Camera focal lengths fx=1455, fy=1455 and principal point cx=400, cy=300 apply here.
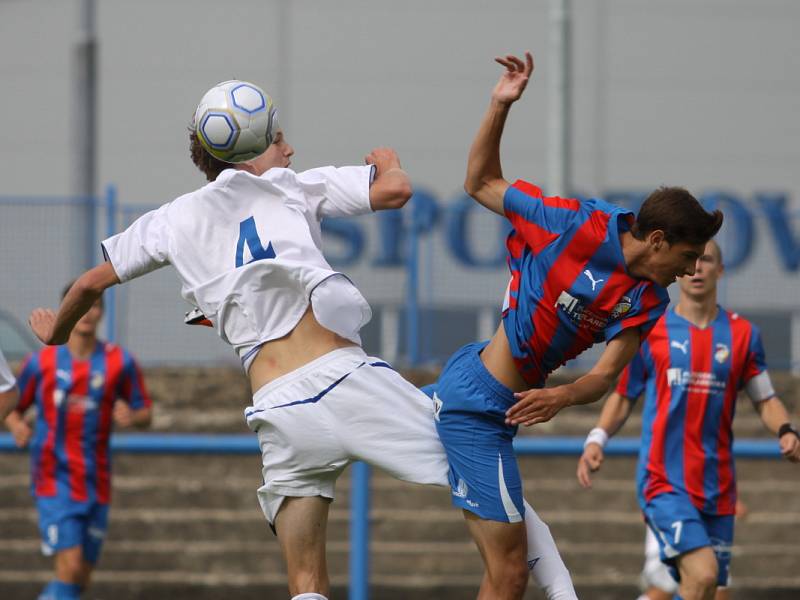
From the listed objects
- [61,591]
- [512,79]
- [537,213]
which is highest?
[512,79]

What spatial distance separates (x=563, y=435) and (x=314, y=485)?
6.39m

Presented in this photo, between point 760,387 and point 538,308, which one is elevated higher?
point 538,308

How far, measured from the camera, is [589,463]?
727 centimetres

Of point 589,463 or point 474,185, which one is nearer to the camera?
point 474,185

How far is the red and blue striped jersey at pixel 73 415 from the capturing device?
9.30m

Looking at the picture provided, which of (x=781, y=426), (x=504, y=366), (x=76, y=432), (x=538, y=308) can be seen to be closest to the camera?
(x=538, y=308)

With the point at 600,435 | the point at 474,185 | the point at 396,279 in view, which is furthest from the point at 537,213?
the point at 396,279

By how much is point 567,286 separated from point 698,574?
2.40 metres

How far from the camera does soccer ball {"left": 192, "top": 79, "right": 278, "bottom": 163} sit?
17.5 ft

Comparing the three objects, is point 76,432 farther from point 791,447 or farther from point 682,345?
point 791,447

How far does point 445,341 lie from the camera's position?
502 inches

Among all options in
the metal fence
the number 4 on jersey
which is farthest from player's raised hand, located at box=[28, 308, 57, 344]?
the metal fence

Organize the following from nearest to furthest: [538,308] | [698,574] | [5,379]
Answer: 1. [538,308]
2. [5,379]
3. [698,574]

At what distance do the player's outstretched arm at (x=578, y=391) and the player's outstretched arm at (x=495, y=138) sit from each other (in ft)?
2.27
